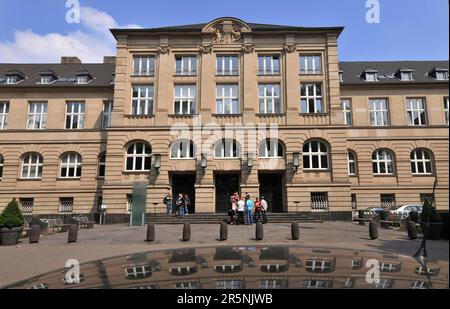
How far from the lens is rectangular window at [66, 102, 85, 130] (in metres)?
31.2

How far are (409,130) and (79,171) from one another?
33.5 meters

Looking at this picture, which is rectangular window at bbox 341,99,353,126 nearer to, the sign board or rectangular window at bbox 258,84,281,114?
rectangular window at bbox 258,84,281,114

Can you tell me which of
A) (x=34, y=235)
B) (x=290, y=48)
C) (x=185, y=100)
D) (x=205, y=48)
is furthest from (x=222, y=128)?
(x=34, y=235)

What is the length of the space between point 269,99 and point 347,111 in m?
10.2

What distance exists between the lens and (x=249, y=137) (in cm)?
2641

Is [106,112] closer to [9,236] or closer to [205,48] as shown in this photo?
[205,48]

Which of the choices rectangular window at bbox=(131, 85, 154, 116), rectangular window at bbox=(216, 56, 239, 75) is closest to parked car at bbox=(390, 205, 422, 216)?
rectangular window at bbox=(216, 56, 239, 75)

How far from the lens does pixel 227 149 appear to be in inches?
1048

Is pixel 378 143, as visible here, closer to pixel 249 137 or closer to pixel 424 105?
pixel 424 105

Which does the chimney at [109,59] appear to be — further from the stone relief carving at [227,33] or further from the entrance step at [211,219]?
the entrance step at [211,219]

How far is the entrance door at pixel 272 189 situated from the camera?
1074 inches

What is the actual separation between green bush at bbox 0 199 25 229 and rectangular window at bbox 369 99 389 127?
31526mm
